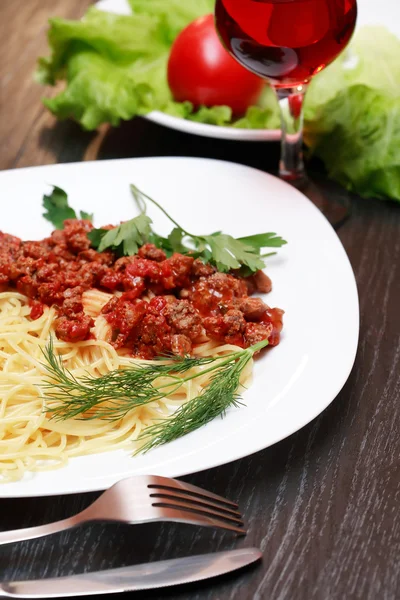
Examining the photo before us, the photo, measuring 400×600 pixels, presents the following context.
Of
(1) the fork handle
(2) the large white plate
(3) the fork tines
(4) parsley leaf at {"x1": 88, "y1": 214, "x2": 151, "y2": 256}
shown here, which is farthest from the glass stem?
(1) the fork handle

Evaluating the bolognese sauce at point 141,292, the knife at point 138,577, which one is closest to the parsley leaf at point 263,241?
the bolognese sauce at point 141,292

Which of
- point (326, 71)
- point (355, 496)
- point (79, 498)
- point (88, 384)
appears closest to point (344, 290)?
point (355, 496)

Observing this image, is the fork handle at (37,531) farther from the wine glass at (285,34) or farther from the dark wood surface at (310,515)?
the wine glass at (285,34)

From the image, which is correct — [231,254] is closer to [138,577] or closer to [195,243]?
[195,243]

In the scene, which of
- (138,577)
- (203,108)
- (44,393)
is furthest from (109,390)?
(203,108)

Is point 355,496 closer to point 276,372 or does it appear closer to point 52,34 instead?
point 276,372
